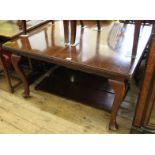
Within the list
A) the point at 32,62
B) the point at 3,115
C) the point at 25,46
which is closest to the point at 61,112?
the point at 3,115

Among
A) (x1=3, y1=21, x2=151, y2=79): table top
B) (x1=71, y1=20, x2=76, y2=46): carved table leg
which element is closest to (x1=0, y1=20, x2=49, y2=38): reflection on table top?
(x1=3, y1=21, x2=151, y2=79): table top

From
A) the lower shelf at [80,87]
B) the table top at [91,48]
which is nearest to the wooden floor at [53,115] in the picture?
the lower shelf at [80,87]

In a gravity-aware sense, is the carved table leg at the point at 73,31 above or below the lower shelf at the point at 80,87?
above

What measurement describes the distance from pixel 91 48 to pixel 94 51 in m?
0.06

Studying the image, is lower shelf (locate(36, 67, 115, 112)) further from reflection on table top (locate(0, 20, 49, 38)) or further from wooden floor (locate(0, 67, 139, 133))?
reflection on table top (locate(0, 20, 49, 38))

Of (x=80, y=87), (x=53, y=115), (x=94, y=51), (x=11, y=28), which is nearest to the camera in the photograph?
(x=94, y=51)

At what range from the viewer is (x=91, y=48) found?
146 cm

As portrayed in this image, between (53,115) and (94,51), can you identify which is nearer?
(94,51)

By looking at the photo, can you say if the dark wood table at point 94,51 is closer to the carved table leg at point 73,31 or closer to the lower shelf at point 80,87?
the carved table leg at point 73,31

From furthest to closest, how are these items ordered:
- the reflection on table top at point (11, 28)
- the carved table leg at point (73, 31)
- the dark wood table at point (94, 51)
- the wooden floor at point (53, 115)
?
the reflection on table top at point (11, 28)
the wooden floor at point (53, 115)
the carved table leg at point (73, 31)
the dark wood table at point (94, 51)

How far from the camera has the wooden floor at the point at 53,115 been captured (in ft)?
5.01

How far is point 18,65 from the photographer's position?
164 cm

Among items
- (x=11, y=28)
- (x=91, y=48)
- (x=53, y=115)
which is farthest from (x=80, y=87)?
(x=11, y=28)

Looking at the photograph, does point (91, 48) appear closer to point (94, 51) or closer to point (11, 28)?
point (94, 51)
